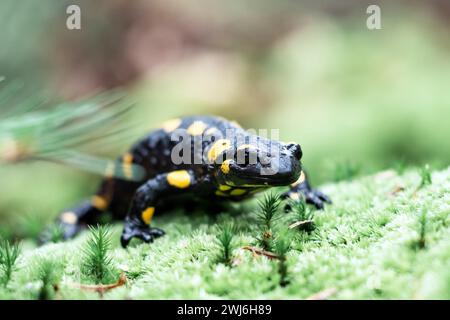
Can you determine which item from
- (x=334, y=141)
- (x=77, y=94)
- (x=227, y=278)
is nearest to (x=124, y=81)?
(x=77, y=94)

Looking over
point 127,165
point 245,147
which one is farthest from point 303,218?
point 127,165

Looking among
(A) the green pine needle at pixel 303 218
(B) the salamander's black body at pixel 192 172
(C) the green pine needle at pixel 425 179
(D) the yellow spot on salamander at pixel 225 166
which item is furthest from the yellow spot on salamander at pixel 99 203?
(C) the green pine needle at pixel 425 179

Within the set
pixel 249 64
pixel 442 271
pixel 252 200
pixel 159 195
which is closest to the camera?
pixel 442 271

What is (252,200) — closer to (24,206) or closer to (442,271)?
(442,271)

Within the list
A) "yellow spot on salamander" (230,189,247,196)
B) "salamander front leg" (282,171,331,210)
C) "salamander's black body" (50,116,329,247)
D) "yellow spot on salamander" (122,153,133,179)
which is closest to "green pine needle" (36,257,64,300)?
"salamander's black body" (50,116,329,247)

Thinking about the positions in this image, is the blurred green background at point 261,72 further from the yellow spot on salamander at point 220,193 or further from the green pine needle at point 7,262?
the green pine needle at point 7,262

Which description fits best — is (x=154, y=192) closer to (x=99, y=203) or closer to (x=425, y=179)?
(x=99, y=203)

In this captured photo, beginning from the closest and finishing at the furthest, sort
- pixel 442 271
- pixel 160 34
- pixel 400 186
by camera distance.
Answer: pixel 442 271 → pixel 400 186 → pixel 160 34
